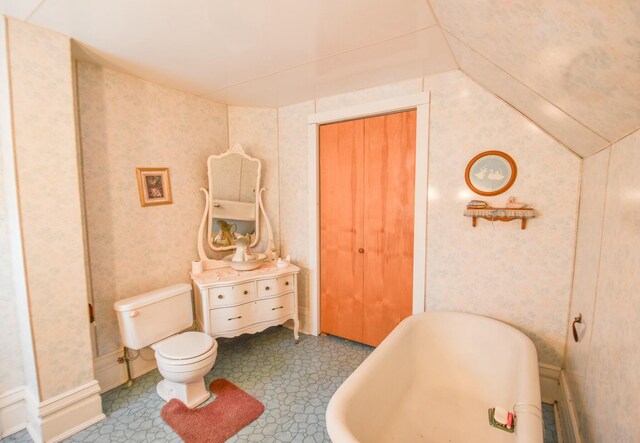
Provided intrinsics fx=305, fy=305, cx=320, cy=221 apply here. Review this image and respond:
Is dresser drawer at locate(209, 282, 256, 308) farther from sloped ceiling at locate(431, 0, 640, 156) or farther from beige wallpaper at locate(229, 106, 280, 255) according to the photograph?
sloped ceiling at locate(431, 0, 640, 156)

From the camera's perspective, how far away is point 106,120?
220 cm

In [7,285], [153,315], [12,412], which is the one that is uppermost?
[7,285]

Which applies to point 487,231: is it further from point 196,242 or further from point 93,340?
point 93,340

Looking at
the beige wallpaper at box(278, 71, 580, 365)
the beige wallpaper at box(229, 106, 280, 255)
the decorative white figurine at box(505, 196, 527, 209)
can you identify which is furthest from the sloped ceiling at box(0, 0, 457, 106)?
the decorative white figurine at box(505, 196, 527, 209)

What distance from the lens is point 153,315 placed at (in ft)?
7.43

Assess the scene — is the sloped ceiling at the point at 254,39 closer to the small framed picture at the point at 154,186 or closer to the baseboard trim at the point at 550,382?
the small framed picture at the point at 154,186

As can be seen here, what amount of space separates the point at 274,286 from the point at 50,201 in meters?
1.67

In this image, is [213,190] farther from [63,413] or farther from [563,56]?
[563,56]

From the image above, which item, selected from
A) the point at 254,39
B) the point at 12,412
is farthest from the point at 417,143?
the point at 12,412

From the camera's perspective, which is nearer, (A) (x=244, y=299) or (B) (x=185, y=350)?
(B) (x=185, y=350)

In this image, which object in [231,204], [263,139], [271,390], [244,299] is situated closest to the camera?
[271,390]

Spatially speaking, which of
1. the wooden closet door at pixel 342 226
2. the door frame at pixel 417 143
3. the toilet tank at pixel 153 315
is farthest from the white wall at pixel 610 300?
the toilet tank at pixel 153 315

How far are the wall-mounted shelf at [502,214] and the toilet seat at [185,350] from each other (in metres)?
2.01

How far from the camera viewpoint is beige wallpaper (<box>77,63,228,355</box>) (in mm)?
2158
